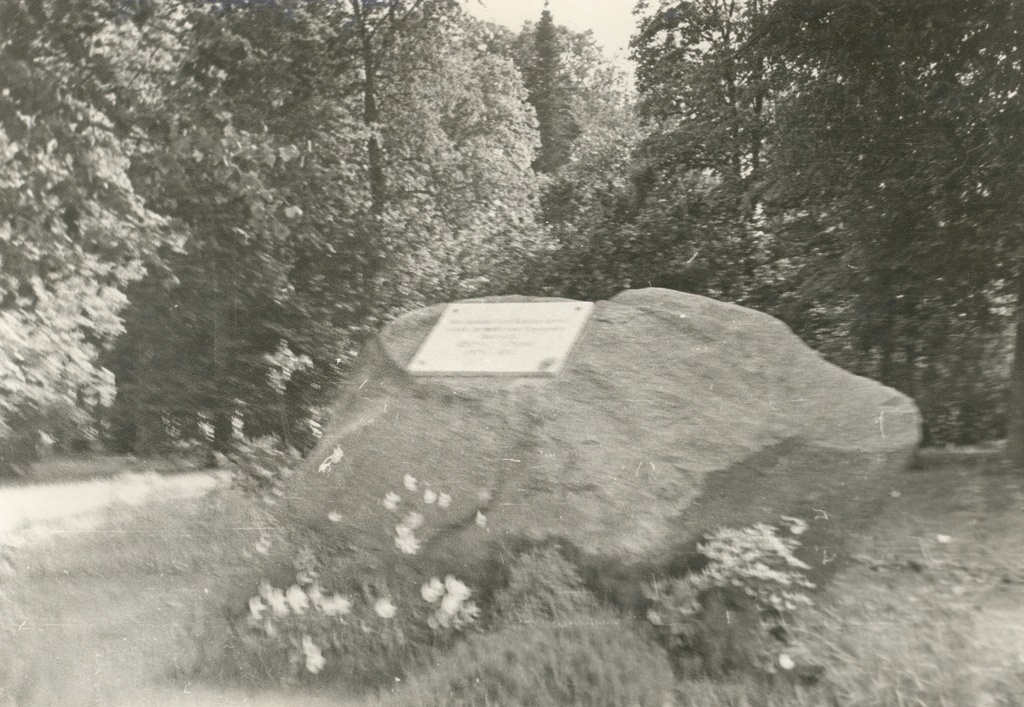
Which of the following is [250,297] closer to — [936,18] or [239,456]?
[239,456]

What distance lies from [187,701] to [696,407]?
258cm

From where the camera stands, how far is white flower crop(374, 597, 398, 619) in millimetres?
3820

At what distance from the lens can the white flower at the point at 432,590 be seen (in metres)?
3.76

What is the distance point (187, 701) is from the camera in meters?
3.94

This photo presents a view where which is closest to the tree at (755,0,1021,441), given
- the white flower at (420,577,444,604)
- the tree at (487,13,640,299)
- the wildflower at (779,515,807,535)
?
the tree at (487,13,640,299)

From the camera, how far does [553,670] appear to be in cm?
352

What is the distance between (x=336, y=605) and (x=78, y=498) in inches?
73.3

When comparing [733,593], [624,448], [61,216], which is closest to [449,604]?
[624,448]

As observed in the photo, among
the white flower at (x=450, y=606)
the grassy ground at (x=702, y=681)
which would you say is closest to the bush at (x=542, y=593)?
the white flower at (x=450, y=606)

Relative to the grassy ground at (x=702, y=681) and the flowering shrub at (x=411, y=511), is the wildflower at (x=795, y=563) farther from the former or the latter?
the flowering shrub at (x=411, y=511)

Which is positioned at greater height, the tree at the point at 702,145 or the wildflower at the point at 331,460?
the tree at the point at 702,145

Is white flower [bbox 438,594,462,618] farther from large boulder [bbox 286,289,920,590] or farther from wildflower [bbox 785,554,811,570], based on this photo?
wildflower [bbox 785,554,811,570]

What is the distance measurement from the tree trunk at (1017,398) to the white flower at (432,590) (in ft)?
8.30

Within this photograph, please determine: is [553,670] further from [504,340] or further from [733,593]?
[504,340]
